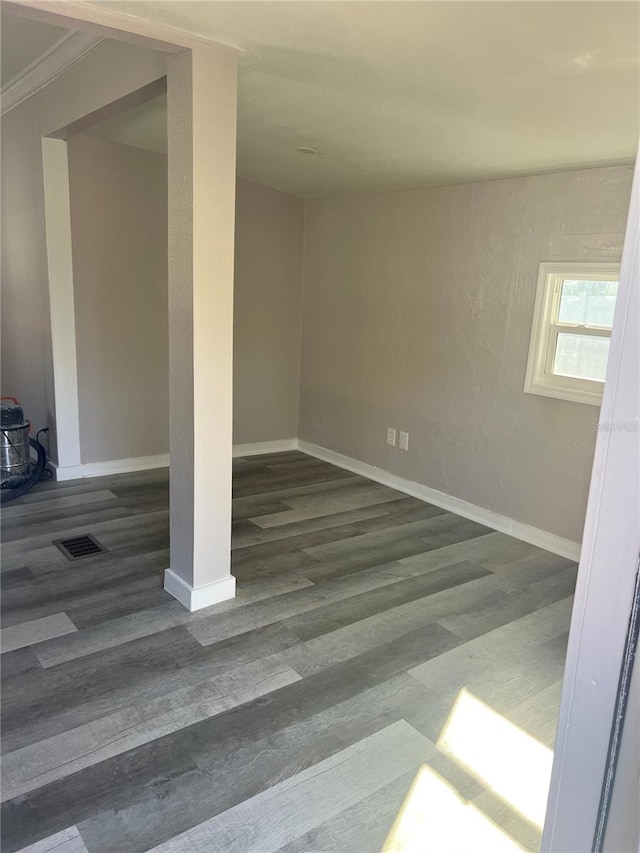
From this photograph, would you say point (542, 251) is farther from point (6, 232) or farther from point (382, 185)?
point (6, 232)

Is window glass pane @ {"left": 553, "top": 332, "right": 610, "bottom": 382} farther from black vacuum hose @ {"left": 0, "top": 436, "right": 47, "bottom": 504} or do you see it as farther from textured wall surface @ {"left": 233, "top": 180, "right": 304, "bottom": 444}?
black vacuum hose @ {"left": 0, "top": 436, "right": 47, "bottom": 504}

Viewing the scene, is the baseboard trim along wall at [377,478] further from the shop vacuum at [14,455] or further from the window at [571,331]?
the window at [571,331]

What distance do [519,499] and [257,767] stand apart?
248 centimetres

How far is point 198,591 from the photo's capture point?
2783 millimetres

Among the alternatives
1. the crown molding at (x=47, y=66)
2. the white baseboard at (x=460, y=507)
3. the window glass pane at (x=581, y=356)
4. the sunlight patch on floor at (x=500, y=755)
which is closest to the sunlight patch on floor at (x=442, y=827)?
the sunlight patch on floor at (x=500, y=755)

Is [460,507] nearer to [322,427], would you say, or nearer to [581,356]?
[581,356]

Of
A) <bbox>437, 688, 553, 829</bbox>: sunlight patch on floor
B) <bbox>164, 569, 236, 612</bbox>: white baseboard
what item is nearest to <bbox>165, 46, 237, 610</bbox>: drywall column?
<bbox>164, 569, 236, 612</bbox>: white baseboard

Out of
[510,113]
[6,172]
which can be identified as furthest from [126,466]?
[510,113]

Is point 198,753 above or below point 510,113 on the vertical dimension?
below

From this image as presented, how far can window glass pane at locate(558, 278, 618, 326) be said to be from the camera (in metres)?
3.34

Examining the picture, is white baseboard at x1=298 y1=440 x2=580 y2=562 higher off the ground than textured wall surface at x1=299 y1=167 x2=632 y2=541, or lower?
lower

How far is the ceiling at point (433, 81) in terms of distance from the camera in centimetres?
186

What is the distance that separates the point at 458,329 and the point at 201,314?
2118mm

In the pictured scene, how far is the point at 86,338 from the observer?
4.38 meters
